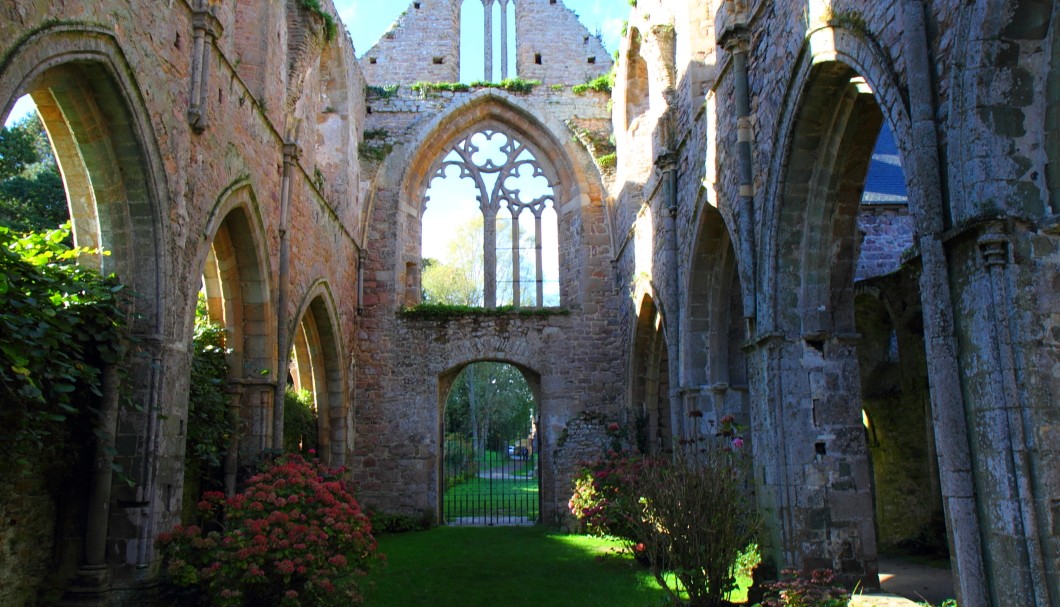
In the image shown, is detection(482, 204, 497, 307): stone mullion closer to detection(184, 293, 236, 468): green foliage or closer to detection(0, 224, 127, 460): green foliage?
detection(184, 293, 236, 468): green foliage

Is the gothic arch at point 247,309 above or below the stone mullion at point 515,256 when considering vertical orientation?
below

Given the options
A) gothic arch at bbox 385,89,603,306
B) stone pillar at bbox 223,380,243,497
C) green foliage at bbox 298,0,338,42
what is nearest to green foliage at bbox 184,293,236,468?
stone pillar at bbox 223,380,243,497

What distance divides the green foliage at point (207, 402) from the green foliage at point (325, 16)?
391cm

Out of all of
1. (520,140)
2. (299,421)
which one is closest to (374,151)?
(520,140)

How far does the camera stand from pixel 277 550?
5.39 meters

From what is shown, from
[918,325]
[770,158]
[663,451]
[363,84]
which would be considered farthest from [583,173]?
[770,158]

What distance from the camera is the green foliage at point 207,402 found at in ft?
22.4

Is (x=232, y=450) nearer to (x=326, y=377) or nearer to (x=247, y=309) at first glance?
(x=247, y=309)

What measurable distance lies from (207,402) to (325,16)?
18.5ft

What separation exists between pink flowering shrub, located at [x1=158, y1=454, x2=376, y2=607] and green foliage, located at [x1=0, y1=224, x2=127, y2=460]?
1.14 m

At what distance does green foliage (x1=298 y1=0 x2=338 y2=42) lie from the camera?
972cm

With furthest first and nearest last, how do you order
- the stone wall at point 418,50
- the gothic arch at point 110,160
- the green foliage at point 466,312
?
the stone wall at point 418,50
the green foliage at point 466,312
the gothic arch at point 110,160

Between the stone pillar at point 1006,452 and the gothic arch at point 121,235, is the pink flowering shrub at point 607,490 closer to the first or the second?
the gothic arch at point 121,235

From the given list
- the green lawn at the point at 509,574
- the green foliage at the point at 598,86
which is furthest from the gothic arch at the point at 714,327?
the green foliage at the point at 598,86
